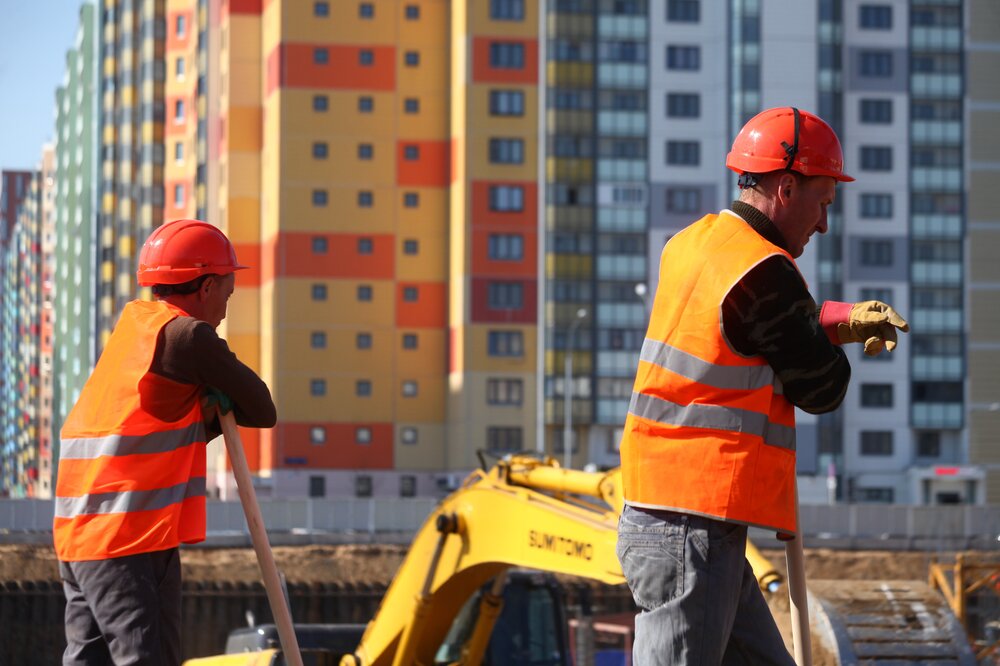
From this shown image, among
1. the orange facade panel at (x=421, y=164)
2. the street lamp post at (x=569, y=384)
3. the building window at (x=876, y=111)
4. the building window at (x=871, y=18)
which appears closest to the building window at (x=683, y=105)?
the building window at (x=876, y=111)

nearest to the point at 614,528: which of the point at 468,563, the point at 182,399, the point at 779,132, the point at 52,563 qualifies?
the point at 468,563

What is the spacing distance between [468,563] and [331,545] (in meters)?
38.2

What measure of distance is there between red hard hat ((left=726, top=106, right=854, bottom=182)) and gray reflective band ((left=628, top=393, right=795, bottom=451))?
2.10 ft

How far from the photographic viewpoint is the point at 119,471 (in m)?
4.87

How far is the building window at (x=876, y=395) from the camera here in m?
74.4

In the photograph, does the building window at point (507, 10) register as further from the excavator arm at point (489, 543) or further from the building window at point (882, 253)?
the excavator arm at point (489, 543)

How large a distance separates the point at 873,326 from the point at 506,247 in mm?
71478

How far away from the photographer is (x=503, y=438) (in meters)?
74.6

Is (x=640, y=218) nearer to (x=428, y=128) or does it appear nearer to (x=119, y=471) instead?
(x=428, y=128)

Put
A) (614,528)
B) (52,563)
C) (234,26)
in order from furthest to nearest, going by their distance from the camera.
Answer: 1. (234,26)
2. (52,563)
3. (614,528)

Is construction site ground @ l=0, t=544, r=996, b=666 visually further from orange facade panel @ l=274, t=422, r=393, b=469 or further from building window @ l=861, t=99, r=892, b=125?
building window @ l=861, t=99, r=892, b=125

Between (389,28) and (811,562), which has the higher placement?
(389,28)

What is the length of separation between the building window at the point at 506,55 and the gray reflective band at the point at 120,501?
71.5 meters

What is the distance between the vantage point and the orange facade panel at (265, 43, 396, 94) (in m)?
77.2
